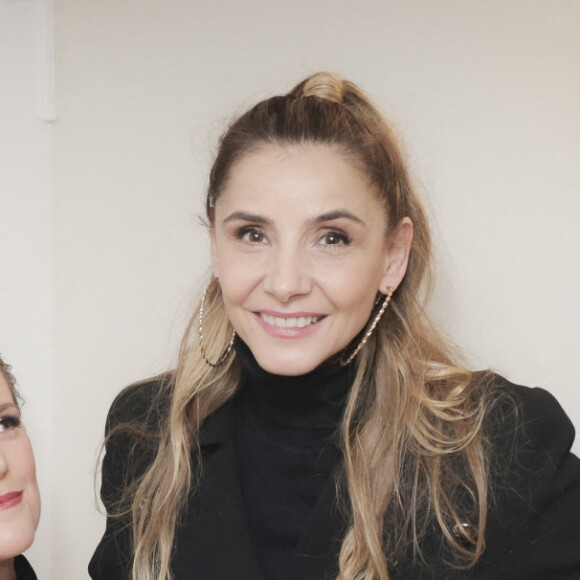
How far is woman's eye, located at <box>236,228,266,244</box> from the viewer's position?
179cm

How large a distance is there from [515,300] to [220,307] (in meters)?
0.72

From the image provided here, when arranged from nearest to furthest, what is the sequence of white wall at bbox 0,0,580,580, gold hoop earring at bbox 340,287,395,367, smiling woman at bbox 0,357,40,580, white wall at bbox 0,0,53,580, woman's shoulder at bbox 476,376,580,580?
smiling woman at bbox 0,357,40,580 < woman's shoulder at bbox 476,376,580,580 < gold hoop earring at bbox 340,287,395,367 < white wall at bbox 0,0,580,580 < white wall at bbox 0,0,53,580

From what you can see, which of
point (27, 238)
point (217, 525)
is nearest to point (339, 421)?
point (217, 525)

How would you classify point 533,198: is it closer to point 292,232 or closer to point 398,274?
point 398,274

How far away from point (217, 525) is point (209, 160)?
1.01m

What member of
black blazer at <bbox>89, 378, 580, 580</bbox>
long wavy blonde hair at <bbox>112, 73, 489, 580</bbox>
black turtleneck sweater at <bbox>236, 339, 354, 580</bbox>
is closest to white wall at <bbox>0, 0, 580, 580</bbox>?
long wavy blonde hair at <bbox>112, 73, 489, 580</bbox>

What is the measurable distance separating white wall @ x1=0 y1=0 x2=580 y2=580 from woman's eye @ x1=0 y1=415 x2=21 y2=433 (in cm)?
85

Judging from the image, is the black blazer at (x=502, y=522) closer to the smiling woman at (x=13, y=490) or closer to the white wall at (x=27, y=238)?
the smiling woman at (x=13, y=490)

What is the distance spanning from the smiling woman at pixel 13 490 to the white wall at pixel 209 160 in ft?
2.67

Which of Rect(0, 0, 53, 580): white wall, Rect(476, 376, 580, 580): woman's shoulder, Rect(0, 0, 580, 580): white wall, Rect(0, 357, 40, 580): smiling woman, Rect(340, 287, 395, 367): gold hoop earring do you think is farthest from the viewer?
Rect(0, 0, 53, 580): white wall

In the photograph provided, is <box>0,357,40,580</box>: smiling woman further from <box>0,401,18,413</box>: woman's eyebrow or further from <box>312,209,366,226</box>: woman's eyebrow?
<box>312,209,366,226</box>: woman's eyebrow

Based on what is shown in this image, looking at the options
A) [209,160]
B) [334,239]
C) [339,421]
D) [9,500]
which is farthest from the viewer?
[209,160]

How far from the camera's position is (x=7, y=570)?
174 cm

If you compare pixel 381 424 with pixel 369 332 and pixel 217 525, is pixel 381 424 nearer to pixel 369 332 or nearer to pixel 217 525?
pixel 369 332
